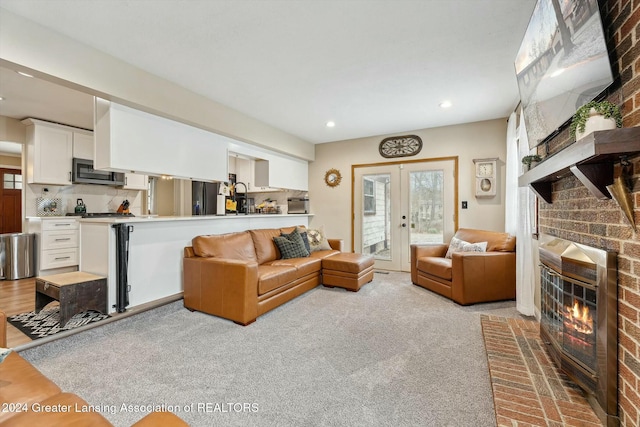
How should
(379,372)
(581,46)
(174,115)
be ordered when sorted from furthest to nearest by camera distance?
(174,115) → (379,372) → (581,46)

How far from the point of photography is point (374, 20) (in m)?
2.13

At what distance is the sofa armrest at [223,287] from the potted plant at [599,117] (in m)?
2.60

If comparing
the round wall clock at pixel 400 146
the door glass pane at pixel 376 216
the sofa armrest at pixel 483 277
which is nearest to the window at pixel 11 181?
the door glass pane at pixel 376 216

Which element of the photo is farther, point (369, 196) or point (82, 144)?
point (369, 196)

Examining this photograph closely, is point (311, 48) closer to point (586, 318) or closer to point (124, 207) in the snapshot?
point (586, 318)

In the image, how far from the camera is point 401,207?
506 centimetres

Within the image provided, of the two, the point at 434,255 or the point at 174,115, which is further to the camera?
the point at 434,255

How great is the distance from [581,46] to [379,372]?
2.24 meters

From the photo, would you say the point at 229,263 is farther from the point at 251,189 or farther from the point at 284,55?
the point at 251,189

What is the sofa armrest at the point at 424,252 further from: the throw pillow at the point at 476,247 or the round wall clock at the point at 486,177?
the round wall clock at the point at 486,177

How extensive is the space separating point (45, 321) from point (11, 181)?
5.05 meters

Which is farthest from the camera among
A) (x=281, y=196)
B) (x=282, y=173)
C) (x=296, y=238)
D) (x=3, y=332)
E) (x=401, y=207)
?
(x=281, y=196)

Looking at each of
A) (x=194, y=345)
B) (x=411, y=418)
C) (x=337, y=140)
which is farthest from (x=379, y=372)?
(x=337, y=140)

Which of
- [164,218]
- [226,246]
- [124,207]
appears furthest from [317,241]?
[124,207]
